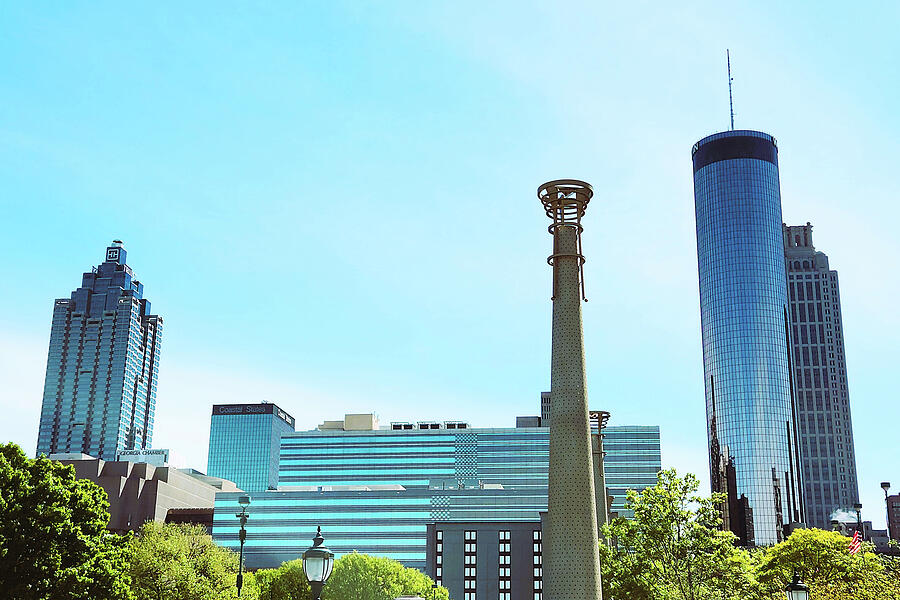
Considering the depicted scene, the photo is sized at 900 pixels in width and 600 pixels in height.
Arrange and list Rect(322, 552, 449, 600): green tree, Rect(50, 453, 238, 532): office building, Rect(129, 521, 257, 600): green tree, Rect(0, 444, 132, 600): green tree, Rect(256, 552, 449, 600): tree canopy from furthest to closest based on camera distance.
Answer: Rect(50, 453, 238, 532): office building < Rect(322, 552, 449, 600): green tree < Rect(256, 552, 449, 600): tree canopy < Rect(129, 521, 257, 600): green tree < Rect(0, 444, 132, 600): green tree

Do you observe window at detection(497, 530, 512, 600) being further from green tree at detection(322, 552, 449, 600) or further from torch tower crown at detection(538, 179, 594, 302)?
torch tower crown at detection(538, 179, 594, 302)

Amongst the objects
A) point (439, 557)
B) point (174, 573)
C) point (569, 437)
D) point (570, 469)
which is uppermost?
point (569, 437)

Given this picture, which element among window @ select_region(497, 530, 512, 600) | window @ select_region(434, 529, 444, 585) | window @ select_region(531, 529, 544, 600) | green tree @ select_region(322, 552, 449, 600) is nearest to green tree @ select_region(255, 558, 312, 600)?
green tree @ select_region(322, 552, 449, 600)

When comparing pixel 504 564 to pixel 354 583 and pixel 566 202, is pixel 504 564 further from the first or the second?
pixel 566 202

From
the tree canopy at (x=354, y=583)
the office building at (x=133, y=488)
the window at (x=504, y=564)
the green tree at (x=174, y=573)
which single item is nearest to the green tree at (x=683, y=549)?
the green tree at (x=174, y=573)

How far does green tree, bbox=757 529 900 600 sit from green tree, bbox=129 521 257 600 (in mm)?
38404

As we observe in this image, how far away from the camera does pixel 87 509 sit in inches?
1876

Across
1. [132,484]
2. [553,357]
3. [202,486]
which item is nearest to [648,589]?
[553,357]

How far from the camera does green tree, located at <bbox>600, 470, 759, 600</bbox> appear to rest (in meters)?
45.7

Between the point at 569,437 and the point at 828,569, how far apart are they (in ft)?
160

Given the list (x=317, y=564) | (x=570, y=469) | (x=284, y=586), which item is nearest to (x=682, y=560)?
(x=570, y=469)

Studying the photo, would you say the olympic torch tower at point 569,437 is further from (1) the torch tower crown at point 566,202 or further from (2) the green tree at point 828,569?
(2) the green tree at point 828,569

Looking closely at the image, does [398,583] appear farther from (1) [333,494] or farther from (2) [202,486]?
(2) [202,486]

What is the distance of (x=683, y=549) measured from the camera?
150ft
